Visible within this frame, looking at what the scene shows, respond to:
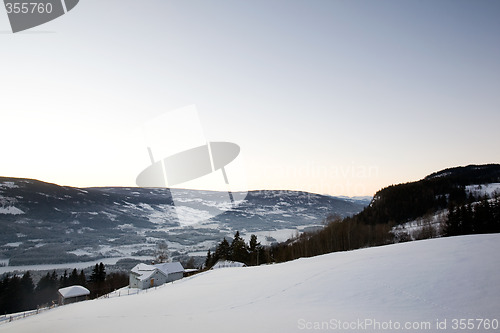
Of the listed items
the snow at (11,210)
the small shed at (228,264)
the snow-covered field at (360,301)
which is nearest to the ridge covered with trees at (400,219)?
the small shed at (228,264)

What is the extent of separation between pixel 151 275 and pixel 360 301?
1397 inches

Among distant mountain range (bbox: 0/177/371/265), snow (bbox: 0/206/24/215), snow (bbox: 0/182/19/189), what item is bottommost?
distant mountain range (bbox: 0/177/371/265)

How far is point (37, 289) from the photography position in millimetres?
44906

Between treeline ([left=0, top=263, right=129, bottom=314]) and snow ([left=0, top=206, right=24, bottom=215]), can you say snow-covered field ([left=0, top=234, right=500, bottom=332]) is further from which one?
snow ([left=0, top=206, right=24, bottom=215])

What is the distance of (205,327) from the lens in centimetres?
770

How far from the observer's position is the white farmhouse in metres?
36.7

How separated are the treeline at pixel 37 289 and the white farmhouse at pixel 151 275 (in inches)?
199

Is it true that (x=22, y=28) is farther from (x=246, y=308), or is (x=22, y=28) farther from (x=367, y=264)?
(x=367, y=264)

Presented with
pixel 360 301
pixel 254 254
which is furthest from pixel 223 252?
pixel 360 301

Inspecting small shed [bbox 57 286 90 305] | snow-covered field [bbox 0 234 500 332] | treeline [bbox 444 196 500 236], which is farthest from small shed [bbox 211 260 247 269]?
treeline [bbox 444 196 500 236]

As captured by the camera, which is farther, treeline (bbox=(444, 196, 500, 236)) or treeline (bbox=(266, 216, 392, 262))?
treeline (bbox=(266, 216, 392, 262))

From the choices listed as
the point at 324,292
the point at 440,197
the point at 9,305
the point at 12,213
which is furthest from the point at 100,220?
the point at 324,292

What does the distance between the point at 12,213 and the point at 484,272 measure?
205m

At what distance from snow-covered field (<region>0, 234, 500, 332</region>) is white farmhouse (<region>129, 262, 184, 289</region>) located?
2776cm
